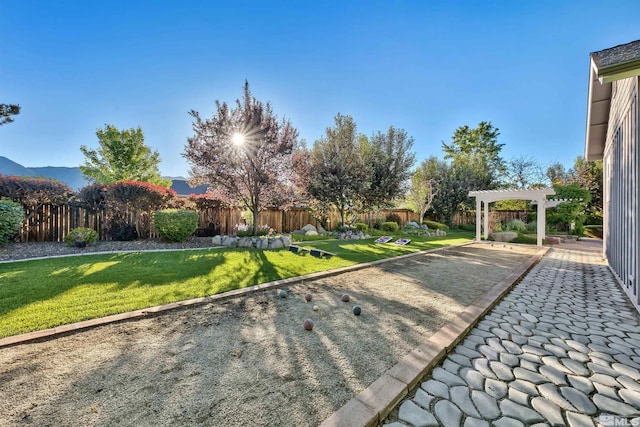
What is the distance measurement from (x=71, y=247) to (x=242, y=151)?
20.0ft

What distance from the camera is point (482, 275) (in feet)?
18.4

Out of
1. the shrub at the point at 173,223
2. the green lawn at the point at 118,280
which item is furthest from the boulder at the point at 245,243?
the shrub at the point at 173,223

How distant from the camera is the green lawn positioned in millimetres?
3092

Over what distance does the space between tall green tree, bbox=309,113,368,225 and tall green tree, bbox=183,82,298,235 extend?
334 cm

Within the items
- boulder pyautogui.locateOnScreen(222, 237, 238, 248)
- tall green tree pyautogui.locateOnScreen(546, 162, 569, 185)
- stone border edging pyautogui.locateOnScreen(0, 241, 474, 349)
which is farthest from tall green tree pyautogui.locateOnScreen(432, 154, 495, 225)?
stone border edging pyautogui.locateOnScreen(0, 241, 474, 349)

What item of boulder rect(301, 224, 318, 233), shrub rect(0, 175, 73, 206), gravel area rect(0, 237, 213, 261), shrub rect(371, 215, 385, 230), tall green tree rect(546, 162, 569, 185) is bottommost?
gravel area rect(0, 237, 213, 261)

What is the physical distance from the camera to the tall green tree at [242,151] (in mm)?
9102

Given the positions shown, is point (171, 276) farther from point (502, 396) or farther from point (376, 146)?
point (376, 146)

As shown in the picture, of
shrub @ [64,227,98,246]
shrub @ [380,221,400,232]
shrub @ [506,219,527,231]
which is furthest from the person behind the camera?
shrub @ [380,221,400,232]

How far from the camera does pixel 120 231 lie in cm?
924

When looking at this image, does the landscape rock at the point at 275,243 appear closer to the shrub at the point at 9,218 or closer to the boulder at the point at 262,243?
the boulder at the point at 262,243

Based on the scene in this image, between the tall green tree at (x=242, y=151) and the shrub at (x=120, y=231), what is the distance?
2789mm

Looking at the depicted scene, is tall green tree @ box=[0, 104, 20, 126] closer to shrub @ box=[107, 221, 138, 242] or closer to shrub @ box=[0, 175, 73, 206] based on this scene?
shrub @ box=[0, 175, 73, 206]

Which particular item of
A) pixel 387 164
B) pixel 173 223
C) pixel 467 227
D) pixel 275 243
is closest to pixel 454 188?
pixel 467 227
